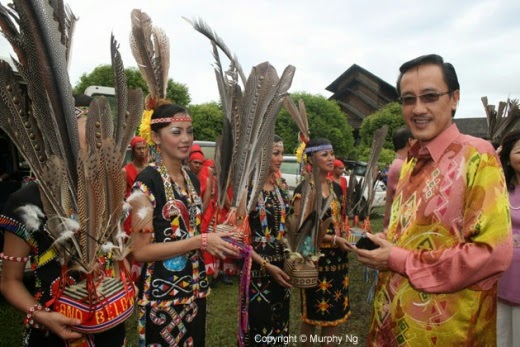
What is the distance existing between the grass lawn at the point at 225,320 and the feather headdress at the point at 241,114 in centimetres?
228

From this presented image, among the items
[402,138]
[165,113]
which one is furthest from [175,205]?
[402,138]

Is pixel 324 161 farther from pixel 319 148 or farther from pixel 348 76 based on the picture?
pixel 348 76

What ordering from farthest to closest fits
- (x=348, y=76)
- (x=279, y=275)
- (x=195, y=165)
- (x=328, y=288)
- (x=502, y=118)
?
(x=348, y=76) < (x=502, y=118) < (x=195, y=165) < (x=328, y=288) < (x=279, y=275)

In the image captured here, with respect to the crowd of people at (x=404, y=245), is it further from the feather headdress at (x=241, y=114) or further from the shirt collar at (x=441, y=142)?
the feather headdress at (x=241, y=114)

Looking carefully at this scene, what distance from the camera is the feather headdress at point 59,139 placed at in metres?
1.48

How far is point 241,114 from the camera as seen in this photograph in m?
2.39

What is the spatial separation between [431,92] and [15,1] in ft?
5.31

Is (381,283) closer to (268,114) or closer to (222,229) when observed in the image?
(222,229)

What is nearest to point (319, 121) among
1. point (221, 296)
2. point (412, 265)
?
point (221, 296)

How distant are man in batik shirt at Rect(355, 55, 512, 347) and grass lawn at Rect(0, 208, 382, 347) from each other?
2.58 m

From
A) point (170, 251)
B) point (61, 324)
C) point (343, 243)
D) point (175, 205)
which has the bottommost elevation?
point (343, 243)

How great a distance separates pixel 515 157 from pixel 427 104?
5.19ft

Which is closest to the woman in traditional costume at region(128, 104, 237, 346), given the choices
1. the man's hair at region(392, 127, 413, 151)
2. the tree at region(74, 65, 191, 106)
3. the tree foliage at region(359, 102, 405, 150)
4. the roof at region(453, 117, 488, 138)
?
the man's hair at region(392, 127, 413, 151)

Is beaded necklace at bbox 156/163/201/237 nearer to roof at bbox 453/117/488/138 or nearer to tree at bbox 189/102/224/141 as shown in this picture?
tree at bbox 189/102/224/141
